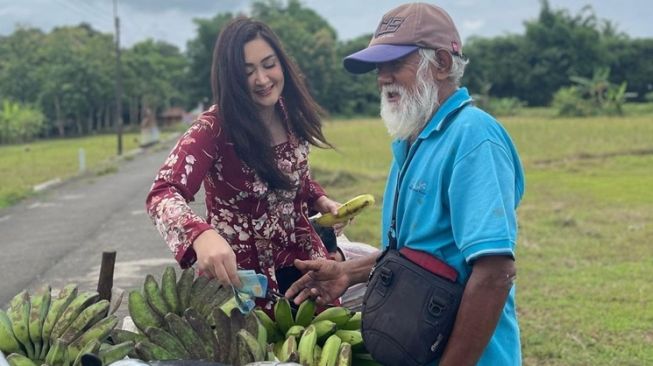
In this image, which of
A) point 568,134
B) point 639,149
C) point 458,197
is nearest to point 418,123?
point 458,197

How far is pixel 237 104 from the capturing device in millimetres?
2430

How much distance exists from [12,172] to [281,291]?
2126 centimetres

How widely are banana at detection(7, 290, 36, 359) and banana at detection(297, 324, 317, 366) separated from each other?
2.42 ft

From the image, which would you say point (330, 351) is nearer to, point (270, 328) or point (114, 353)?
point (270, 328)

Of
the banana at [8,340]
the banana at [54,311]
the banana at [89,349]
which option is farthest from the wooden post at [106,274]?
the banana at [89,349]

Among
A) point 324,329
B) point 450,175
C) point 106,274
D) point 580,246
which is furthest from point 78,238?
point 450,175

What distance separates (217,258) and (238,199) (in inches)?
23.1

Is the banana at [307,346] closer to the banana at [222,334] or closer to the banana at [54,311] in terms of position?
the banana at [222,334]

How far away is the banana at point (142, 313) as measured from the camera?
6.89 ft

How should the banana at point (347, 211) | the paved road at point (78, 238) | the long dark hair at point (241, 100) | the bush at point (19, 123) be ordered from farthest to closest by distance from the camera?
the bush at point (19, 123)
the paved road at point (78, 238)
the banana at point (347, 211)
the long dark hair at point (241, 100)

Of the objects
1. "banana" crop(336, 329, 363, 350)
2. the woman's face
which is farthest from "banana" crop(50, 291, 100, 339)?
the woman's face

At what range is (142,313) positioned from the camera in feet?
6.97

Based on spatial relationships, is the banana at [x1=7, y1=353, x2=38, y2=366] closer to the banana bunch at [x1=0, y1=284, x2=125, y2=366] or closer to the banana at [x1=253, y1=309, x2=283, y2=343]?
the banana bunch at [x1=0, y1=284, x2=125, y2=366]

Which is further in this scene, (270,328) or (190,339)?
(270,328)
